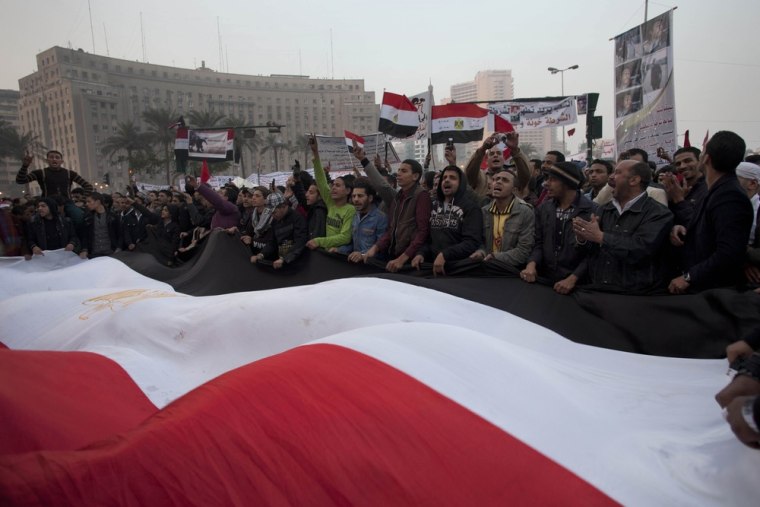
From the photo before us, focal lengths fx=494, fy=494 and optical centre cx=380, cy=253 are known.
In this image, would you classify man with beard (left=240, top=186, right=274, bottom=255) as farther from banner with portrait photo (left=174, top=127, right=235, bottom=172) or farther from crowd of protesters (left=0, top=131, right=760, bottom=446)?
banner with portrait photo (left=174, top=127, right=235, bottom=172)

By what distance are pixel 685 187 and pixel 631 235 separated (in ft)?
4.33

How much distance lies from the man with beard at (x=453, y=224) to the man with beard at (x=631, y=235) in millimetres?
1201

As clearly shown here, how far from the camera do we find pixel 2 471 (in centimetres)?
117

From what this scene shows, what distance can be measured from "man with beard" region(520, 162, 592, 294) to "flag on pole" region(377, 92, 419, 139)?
17.8ft

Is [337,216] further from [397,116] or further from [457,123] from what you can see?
[457,123]

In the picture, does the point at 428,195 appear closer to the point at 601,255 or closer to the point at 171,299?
the point at 601,255

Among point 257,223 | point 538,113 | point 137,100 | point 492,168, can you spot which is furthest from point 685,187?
point 137,100

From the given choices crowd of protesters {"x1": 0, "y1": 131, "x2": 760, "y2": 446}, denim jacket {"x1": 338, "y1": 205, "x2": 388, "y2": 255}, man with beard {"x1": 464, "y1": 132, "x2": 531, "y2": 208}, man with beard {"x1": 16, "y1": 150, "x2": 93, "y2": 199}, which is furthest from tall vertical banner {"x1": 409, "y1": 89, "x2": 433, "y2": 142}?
man with beard {"x1": 16, "y1": 150, "x2": 93, "y2": 199}

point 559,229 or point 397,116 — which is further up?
point 397,116

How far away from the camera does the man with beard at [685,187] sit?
394 centimetres

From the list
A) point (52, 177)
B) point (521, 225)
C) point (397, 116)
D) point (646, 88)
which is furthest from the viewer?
point (397, 116)

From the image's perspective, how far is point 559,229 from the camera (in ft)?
13.4

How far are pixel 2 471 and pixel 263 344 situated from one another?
2059 mm

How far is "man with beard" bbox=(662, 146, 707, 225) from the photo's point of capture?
394 centimetres
